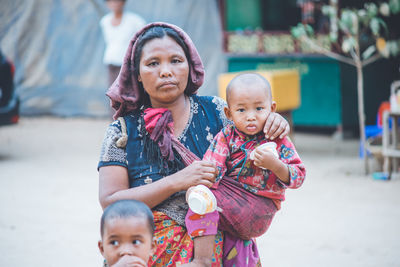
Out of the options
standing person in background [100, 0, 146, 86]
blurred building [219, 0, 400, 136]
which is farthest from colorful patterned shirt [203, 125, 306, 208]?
blurred building [219, 0, 400, 136]

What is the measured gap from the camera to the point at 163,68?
99.0 inches

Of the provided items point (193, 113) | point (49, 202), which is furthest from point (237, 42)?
point (193, 113)

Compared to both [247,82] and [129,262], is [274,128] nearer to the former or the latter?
[247,82]

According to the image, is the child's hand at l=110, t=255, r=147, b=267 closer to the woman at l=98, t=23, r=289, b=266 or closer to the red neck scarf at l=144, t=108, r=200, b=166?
the woman at l=98, t=23, r=289, b=266

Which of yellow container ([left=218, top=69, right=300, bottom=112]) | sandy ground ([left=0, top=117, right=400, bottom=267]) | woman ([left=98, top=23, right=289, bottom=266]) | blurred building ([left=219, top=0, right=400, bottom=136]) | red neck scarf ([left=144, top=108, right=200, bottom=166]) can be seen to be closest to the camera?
woman ([left=98, top=23, right=289, bottom=266])

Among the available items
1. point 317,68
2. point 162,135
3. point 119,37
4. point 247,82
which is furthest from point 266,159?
point 317,68

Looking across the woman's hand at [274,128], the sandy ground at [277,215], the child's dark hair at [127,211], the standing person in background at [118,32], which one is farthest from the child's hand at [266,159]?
the standing person in background at [118,32]

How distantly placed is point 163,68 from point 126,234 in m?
0.74

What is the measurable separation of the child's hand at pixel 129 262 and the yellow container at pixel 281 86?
5626 mm

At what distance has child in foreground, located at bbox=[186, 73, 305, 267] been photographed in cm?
235

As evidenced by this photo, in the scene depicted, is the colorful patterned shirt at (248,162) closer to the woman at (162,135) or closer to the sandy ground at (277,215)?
the woman at (162,135)

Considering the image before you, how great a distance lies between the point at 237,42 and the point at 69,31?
11.6 feet

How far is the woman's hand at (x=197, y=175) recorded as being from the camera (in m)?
→ 2.36

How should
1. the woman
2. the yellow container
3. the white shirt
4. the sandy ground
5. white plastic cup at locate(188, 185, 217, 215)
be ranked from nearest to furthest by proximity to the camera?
white plastic cup at locate(188, 185, 217, 215) → the woman → the sandy ground → the yellow container → the white shirt
